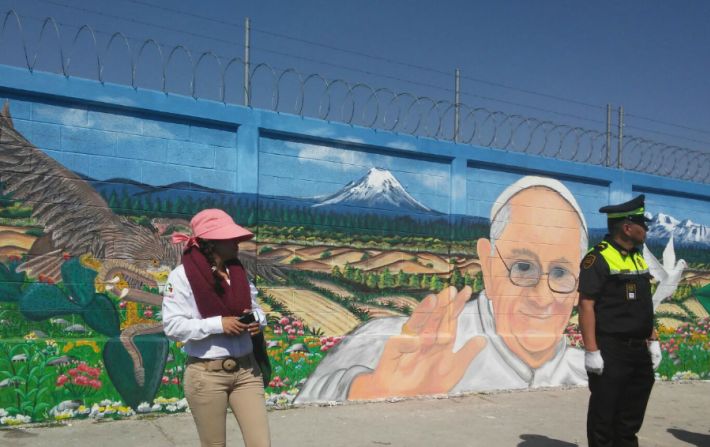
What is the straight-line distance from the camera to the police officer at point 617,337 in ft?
14.6

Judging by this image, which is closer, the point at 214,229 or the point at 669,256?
the point at 214,229

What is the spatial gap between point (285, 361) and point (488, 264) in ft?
8.34

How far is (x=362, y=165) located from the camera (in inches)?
→ 284

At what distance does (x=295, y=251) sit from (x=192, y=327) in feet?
11.1

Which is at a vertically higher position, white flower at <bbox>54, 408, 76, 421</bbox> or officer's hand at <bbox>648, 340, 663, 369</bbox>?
officer's hand at <bbox>648, 340, 663, 369</bbox>

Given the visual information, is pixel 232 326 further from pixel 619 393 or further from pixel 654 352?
pixel 654 352

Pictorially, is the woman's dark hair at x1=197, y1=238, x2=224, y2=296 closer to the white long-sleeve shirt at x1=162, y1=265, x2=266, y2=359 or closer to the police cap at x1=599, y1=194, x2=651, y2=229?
the white long-sleeve shirt at x1=162, y1=265, x2=266, y2=359

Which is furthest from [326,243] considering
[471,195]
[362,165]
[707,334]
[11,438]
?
[707,334]

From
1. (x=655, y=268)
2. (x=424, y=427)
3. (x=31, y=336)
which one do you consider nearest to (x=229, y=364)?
(x=31, y=336)

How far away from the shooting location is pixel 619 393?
14.6 feet

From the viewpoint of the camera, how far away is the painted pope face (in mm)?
8078

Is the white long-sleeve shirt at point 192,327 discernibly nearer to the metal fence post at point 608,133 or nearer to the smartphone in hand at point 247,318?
the smartphone in hand at point 247,318

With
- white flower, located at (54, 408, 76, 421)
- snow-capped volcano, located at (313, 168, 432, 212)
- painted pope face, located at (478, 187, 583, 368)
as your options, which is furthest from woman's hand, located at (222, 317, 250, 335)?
painted pope face, located at (478, 187, 583, 368)

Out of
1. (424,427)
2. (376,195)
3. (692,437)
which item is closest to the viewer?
(424,427)
